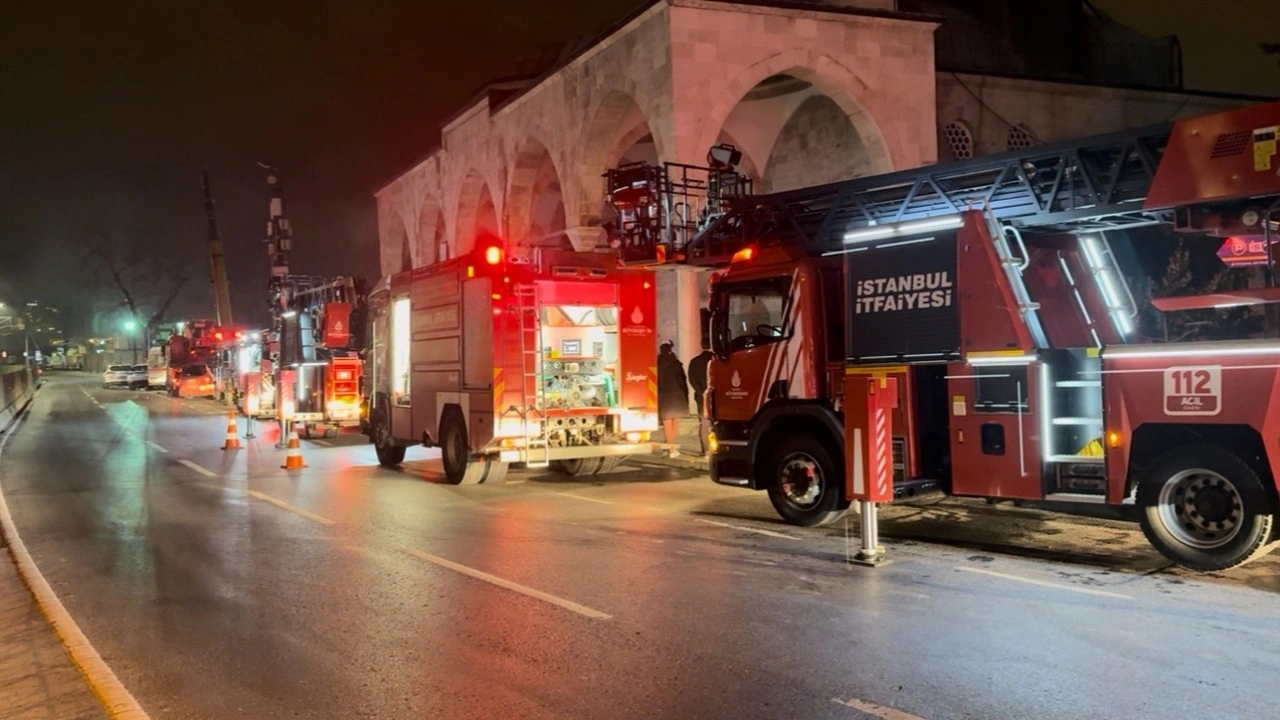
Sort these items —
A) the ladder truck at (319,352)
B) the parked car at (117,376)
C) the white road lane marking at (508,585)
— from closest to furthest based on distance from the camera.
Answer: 1. the white road lane marking at (508,585)
2. the ladder truck at (319,352)
3. the parked car at (117,376)

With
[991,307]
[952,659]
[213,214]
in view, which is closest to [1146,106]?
[991,307]

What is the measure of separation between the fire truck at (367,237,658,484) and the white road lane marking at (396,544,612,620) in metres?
3.97

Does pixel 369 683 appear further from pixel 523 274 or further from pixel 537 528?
pixel 523 274

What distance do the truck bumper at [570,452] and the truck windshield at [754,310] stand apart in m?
3.55

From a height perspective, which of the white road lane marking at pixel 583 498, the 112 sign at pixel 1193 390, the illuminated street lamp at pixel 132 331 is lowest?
the white road lane marking at pixel 583 498

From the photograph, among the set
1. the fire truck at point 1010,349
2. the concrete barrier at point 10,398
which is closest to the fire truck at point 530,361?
the fire truck at point 1010,349

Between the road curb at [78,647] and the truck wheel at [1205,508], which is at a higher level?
the truck wheel at [1205,508]

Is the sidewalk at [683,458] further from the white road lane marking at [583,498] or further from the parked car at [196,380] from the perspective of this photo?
the parked car at [196,380]

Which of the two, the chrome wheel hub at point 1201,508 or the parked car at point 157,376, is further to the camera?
the parked car at point 157,376

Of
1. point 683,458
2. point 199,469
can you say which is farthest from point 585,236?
point 199,469

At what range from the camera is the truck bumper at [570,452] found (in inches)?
499

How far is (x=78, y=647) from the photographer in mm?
5672

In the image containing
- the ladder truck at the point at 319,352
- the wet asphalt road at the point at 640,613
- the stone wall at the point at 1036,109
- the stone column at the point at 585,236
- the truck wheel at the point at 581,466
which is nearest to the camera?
the wet asphalt road at the point at 640,613

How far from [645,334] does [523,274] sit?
6.83ft
